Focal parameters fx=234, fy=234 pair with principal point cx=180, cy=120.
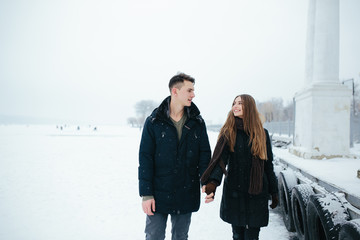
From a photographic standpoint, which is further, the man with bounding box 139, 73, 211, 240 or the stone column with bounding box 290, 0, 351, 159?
the stone column with bounding box 290, 0, 351, 159

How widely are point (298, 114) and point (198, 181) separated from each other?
18.1 ft

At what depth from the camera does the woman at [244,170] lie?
7.95 feet

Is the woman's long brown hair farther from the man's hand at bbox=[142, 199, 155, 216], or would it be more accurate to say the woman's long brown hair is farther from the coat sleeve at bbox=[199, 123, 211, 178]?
the man's hand at bbox=[142, 199, 155, 216]

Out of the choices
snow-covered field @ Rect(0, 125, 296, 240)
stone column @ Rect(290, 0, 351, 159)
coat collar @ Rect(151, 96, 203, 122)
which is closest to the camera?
coat collar @ Rect(151, 96, 203, 122)

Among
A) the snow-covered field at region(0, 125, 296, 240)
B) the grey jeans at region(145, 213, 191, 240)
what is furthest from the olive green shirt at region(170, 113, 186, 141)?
the snow-covered field at region(0, 125, 296, 240)

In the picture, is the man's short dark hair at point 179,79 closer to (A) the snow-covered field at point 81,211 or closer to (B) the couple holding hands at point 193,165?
(B) the couple holding hands at point 193,165

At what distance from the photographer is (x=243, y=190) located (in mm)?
2508

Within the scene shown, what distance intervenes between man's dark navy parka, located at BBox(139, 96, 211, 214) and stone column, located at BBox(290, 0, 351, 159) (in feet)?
15.0

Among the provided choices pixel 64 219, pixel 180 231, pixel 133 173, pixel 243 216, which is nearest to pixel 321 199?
pixel 243 216

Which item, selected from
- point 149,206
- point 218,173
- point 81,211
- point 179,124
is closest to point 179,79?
point 179,124

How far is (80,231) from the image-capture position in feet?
13.3

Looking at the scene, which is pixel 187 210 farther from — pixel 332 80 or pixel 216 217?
pixel 332 80

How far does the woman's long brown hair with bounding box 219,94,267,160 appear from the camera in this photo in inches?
A: 96.4

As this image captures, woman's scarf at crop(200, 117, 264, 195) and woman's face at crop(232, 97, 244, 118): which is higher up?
woman's face at crop(232, 97, 244, 118)
